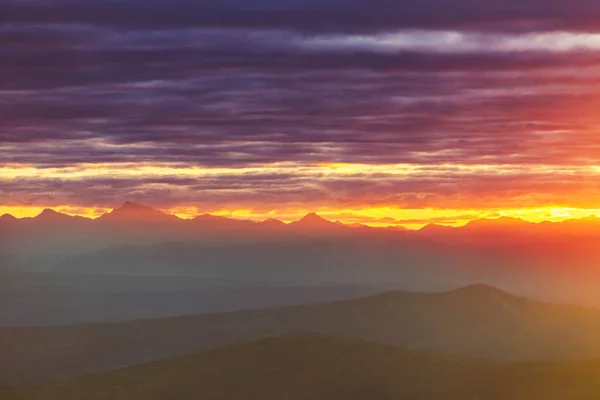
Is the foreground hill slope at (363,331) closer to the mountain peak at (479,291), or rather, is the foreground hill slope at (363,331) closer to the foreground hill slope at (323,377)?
the mountain peak at (479,291)

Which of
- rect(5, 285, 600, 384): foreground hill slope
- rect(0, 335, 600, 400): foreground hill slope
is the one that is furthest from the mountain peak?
rect(0, 335, 600, 400): foreground hill slope

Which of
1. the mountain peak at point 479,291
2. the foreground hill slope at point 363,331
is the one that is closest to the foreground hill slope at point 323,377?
the foreground hill slope at point 363,331

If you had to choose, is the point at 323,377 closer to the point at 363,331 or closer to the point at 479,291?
the point at 363,331

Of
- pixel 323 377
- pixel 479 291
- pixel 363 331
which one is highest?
pixel 323 377

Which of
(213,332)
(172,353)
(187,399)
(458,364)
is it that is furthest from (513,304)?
(187,399)

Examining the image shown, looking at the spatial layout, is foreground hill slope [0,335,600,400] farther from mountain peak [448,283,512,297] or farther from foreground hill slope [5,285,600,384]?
mountain peak [448,283,512,297]

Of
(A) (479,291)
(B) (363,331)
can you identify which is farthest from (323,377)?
(A) (479,291)

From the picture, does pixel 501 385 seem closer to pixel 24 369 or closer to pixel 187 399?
pixel 187 399
